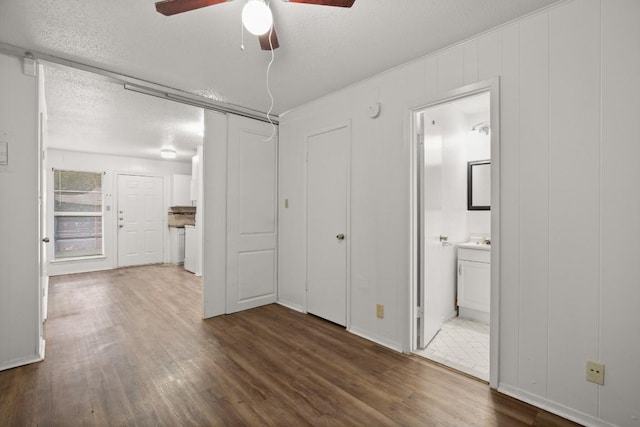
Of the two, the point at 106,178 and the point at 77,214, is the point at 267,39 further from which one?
the point at 77,214

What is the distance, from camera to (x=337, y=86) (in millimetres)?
3033

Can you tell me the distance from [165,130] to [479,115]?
178 inches

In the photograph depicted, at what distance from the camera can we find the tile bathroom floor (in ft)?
7.76

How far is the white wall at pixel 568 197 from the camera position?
5.29 feet

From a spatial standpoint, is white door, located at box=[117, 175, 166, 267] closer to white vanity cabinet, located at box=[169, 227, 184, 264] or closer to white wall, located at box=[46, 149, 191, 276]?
white wall, located at box=[46, 149, 191, 276]

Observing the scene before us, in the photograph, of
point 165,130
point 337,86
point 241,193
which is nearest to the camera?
point 337,86

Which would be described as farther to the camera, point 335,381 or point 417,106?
point 417,106

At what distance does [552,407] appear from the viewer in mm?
1822

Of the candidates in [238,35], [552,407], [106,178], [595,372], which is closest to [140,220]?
[106,178]

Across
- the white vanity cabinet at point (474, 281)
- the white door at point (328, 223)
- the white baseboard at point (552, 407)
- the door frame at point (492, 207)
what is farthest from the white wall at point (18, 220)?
the white vanity cabinet at point (474, 281)

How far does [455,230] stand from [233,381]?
9.34 feet

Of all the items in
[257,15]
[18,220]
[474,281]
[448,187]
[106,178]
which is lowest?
[474,281]

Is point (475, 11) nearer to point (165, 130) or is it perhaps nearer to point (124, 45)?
point (124, 45)

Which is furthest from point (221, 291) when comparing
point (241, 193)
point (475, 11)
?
point (475, 11)
